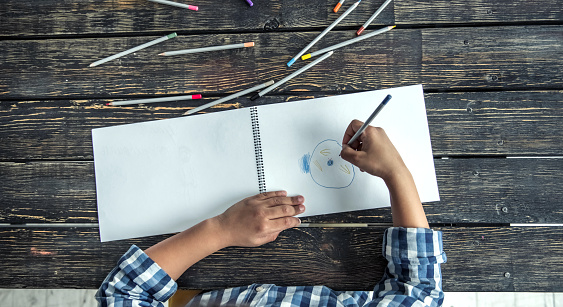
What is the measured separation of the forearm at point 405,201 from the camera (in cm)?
77

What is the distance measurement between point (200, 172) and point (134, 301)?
0.93 ft

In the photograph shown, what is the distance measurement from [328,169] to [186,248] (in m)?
0.33

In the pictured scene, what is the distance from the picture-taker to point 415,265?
750 millimetres

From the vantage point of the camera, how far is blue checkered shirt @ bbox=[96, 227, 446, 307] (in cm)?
73

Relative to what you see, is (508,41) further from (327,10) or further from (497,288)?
(497,288)

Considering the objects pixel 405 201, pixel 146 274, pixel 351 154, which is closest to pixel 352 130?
pixel 351 154

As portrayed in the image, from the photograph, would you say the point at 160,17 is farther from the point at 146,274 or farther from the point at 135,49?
the point at 146,274

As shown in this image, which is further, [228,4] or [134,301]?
[228,4]

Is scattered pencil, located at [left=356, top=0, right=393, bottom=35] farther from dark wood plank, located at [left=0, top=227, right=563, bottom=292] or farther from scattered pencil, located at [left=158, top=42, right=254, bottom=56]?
dark wood plank, located at [left=0, top=227, right=563, bottom=292]

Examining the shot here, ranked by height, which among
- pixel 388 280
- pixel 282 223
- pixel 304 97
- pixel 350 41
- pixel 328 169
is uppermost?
pixel 350 41

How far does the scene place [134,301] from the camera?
739 mm

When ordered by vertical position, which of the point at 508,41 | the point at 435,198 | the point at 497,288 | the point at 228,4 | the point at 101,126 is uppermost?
the point at 228,4

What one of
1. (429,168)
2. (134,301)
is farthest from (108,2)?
(429,168)

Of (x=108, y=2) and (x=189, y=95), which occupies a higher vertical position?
(x=108, y=2)
